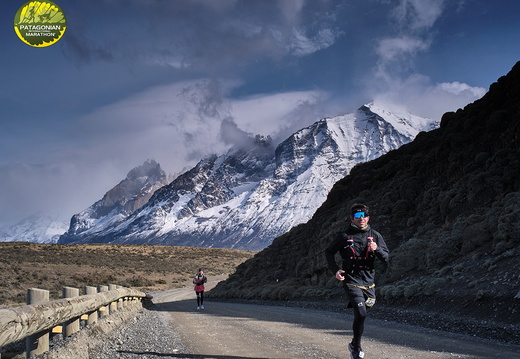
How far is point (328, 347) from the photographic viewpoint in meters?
8.77

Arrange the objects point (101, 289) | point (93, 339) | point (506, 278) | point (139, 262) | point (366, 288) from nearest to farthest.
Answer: point (366, 288) → point (93, 339) → point (101, 289) → point (506, 278) → point (139, 262)

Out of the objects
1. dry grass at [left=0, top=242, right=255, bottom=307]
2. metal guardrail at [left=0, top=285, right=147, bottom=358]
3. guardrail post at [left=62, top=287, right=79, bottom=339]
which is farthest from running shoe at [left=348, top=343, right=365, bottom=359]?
dry grass at [left=0, top=242, right=255, bottom=307]

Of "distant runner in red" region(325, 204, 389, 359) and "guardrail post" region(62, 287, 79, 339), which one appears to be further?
"guardrail post" region(62, 287, 79, 339)

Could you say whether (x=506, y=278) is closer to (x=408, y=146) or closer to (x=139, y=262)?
(x=408, y=146)

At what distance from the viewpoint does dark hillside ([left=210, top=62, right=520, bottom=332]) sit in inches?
597

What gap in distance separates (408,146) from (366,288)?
31.1 m

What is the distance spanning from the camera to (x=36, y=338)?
6.09 m

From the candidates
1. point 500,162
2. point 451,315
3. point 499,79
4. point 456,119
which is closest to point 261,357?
point 451,315

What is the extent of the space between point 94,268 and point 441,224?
172 ft

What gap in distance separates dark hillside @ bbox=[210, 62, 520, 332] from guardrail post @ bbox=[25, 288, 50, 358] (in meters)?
10.6

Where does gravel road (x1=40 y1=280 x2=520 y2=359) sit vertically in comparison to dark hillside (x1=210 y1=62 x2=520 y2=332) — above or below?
below

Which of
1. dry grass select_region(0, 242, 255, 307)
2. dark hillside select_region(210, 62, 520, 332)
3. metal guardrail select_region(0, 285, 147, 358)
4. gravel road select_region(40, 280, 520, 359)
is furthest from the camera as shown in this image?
dry grass select_region(0, 242, 255, 307)

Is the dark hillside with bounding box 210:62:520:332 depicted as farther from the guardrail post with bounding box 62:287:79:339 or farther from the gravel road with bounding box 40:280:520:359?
the guardrail post with bounding box 62:287:79:339

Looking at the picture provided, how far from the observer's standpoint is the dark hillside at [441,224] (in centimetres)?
1516
